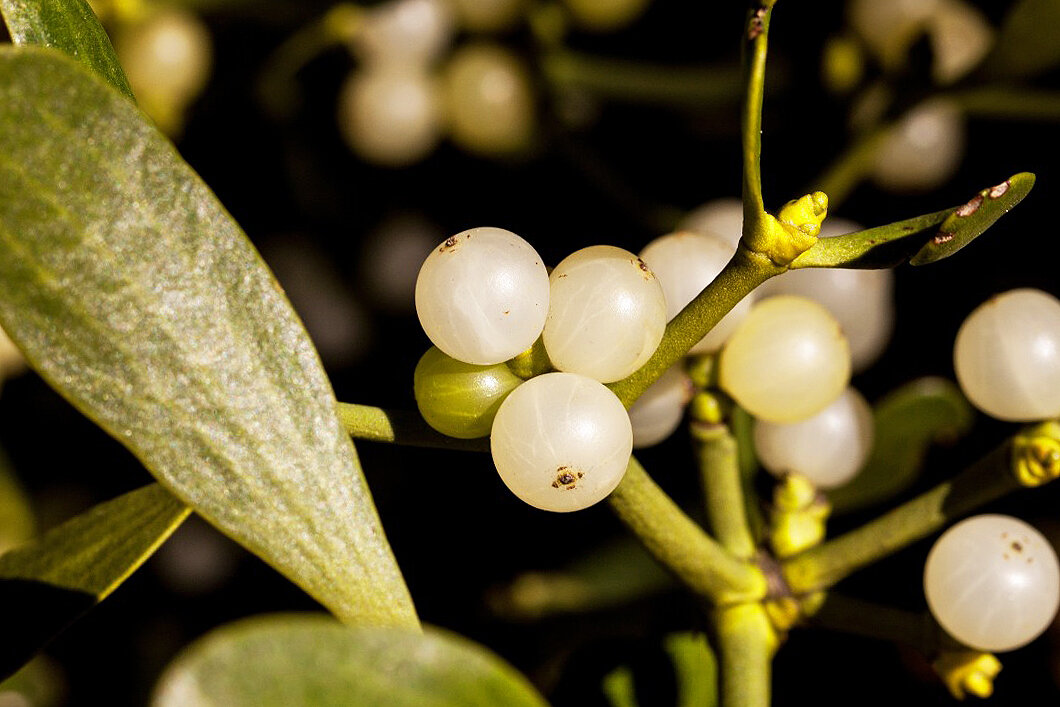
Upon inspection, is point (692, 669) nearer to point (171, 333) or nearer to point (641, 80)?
point (171, 333)

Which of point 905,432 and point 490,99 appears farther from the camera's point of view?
point 490,99

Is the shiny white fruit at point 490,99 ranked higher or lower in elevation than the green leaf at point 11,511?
higher

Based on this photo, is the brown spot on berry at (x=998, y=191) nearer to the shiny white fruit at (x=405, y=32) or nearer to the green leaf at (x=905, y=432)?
the green leaf at (x=905, y=432)

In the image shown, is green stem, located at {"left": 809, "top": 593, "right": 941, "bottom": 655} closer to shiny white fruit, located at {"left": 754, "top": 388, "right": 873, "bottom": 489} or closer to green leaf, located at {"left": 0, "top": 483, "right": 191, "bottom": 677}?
shiny white fruit, located at {"left": 754, "top": 388, "right": 873, "bottom": 489}

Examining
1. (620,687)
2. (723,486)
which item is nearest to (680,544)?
(723,486)

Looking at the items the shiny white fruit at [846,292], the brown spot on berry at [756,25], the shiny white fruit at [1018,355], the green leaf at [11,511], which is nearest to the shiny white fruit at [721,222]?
the shiny white fruit at [846,292]

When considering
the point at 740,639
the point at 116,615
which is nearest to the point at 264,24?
the point at 116,615

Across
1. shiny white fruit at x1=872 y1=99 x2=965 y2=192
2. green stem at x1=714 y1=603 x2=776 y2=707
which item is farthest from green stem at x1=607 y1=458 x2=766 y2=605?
shiny white fruit at x1=872 y1=99 x2=965 y2=192
